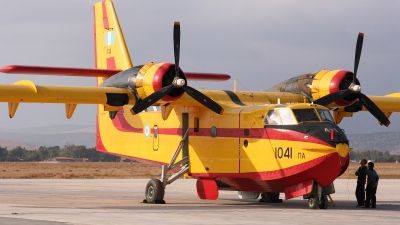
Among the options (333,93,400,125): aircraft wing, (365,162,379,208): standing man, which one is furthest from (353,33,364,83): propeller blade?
(365,162,379,208): standing man

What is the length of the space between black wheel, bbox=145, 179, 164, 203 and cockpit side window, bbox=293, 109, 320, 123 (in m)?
5.45

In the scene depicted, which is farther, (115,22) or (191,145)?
(115,22)

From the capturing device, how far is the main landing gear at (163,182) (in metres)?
24.0

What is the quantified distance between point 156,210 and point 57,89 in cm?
487

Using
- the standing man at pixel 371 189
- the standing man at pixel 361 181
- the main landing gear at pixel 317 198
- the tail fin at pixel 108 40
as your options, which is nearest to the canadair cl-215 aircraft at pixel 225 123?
the main landing gear at pixel 317 198

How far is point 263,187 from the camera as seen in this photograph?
2298 cm

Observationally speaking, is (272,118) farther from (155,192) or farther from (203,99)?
(155,192)

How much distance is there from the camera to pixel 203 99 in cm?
2302

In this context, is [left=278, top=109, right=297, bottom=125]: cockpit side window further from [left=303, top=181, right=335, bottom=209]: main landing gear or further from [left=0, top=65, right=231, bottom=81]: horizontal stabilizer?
[left=0, top=65, right=231, bottom=81]: horizontal stabilizer

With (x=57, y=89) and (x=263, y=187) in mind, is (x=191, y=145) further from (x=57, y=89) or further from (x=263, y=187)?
(x=57, y=89)

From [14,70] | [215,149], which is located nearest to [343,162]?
[215,149]

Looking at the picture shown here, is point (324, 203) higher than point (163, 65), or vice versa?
point (163, 65)

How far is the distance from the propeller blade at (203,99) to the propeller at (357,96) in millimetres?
3365

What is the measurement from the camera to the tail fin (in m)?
28.0
